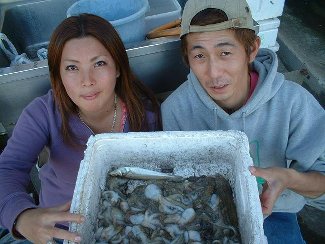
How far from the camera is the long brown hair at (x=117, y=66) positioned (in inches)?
66.7

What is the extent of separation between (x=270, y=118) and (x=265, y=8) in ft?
6.10

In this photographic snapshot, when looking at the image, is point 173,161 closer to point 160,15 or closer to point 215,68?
point 215,68

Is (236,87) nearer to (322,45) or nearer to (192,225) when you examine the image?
(192,225)

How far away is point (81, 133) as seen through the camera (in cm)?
189

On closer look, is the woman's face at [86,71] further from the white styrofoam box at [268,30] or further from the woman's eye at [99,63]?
the white styrofoam box at [268,30]

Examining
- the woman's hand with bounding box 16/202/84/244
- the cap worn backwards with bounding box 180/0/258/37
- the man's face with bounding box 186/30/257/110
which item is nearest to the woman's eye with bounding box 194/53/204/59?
the man's face with bounding box 186/30/257/110

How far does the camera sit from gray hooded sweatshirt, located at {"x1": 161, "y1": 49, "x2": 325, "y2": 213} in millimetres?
1650

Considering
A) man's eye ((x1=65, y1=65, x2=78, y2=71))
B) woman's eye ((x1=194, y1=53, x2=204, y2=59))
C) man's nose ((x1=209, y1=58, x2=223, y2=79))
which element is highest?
woman's eye ((x1=194, y1=53, x2=204, y2=59))

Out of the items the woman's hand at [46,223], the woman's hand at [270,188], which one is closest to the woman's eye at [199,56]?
the woman's hand at [270,188]

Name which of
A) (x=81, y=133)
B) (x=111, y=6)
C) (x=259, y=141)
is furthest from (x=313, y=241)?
(x=111, y=6)

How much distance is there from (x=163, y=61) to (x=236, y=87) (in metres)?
0.64

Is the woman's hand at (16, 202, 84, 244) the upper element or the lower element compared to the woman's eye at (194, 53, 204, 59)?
lower

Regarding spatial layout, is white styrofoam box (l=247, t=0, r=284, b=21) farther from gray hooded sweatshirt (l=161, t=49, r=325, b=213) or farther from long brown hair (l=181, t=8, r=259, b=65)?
long brown hair (l=181, t=8, r=259, b=65)

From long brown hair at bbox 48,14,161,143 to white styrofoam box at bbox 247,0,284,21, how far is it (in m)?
1.66
